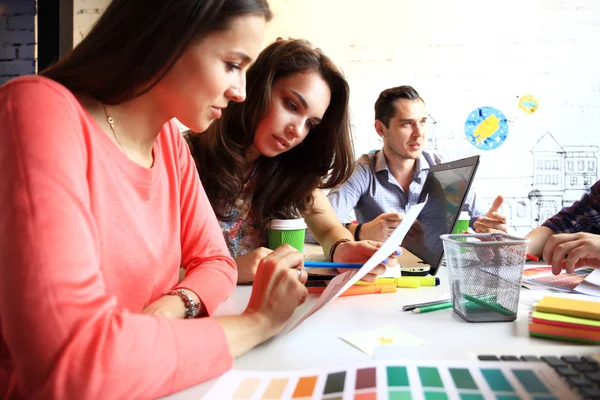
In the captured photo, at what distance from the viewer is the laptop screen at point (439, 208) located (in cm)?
113

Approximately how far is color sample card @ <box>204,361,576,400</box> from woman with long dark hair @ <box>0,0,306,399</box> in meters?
0.06

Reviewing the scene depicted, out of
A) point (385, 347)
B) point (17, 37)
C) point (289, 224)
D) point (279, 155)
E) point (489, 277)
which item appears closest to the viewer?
point (385, 347)

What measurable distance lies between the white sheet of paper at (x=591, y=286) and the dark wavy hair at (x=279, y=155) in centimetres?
79

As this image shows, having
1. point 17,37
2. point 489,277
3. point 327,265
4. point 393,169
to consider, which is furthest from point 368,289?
point 17,37

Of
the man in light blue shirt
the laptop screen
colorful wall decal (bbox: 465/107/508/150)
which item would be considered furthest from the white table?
colorful wall decal (bbox: 465/107/508/150)

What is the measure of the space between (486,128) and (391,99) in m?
0.81

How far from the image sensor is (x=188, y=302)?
80cm

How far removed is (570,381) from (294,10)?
3.06 metres

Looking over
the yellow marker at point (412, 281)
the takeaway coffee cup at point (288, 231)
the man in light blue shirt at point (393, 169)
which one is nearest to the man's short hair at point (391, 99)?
the man in light blue shirt at point (393, 169)

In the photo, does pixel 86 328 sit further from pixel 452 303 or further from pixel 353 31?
pixel 353 31

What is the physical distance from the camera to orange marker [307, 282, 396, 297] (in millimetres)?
971

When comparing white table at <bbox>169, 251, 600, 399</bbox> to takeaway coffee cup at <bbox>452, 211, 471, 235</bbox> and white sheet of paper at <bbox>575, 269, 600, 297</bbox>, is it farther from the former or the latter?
takeaway coffee cup at <bbox>452, 211, 471, 235</bbox>

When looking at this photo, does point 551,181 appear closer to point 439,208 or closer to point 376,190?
point 376,190

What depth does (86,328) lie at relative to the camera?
18.5 inches
